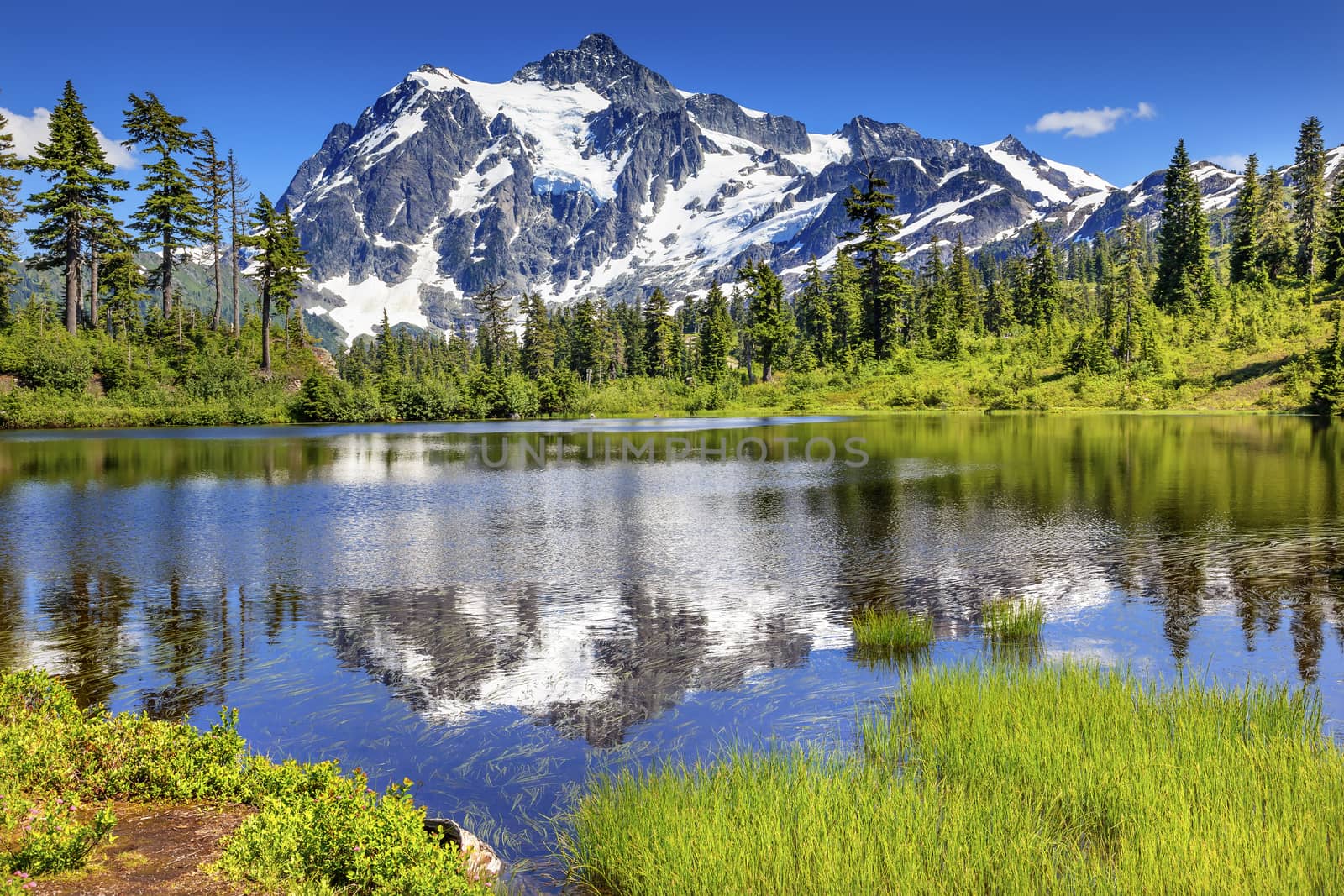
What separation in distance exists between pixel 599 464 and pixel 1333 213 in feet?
341

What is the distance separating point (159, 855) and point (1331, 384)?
8034cm

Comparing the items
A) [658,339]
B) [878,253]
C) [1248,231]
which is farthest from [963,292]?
[658,339]

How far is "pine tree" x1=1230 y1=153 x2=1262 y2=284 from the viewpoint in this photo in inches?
4023

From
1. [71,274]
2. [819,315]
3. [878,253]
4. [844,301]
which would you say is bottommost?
[71,274]

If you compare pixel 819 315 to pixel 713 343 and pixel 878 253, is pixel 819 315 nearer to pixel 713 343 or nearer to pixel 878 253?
pixel 713 343

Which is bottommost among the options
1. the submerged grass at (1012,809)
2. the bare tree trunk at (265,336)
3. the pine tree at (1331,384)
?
the submerged grass at (1012,809)

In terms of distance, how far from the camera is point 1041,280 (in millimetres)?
121750

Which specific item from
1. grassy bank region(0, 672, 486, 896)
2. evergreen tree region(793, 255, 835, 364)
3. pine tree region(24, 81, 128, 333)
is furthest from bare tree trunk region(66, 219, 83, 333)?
evergreen tree region(793, 255, 835, 364)

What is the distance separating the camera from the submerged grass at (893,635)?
1300cm

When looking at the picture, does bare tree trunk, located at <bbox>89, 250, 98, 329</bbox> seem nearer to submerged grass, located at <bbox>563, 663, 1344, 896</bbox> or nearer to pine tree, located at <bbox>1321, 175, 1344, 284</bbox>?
submerged grass, located at <bbox>563, 663, 1344, 896</bbox>

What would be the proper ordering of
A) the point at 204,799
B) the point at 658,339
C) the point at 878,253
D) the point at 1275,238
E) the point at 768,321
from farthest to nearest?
the point at 658,339 < the point at 768,321 < the point at 1275,238 < the point at 878,253 < the point at 204,799

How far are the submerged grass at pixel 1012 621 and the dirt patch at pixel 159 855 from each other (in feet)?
37.1

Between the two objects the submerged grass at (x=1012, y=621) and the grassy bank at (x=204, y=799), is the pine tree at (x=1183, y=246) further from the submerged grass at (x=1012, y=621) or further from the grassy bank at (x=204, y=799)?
the grassy bank at (x=204, y=799)

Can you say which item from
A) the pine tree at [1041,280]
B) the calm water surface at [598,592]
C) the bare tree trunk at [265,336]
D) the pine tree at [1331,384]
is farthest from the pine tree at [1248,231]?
the bare tree trunk at [265,336]
